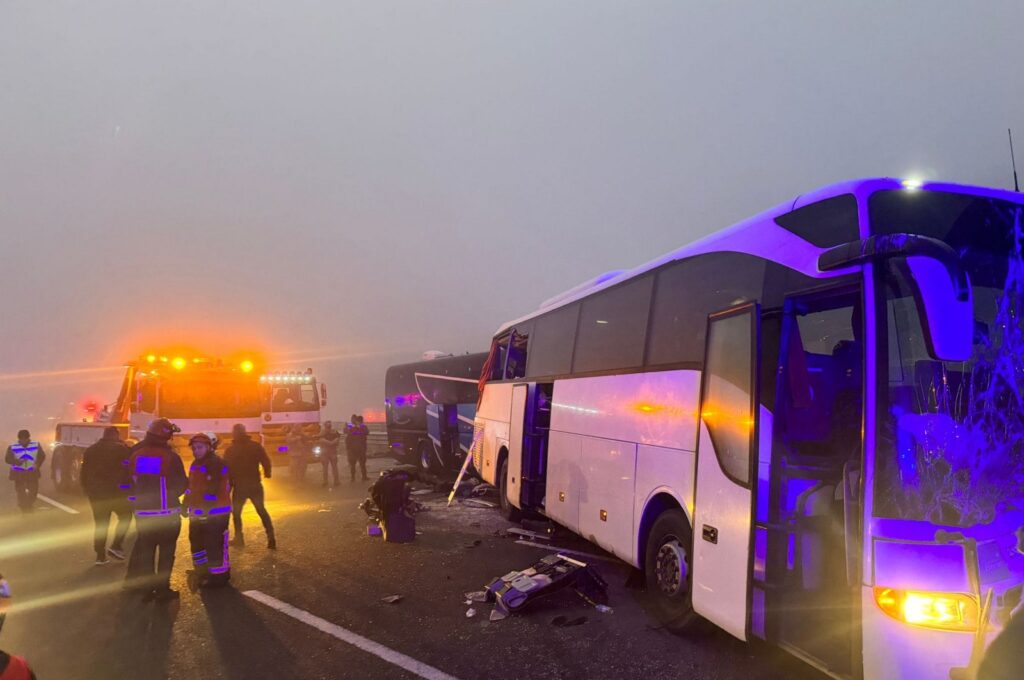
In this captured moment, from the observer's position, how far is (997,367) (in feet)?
11.4

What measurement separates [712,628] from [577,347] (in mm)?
3818

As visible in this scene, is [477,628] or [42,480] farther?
[42,480]

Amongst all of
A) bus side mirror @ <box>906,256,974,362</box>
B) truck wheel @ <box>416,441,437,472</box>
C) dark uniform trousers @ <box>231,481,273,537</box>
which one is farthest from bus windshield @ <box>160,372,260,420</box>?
bus side mirror @ <box>906,256,974,362</box>

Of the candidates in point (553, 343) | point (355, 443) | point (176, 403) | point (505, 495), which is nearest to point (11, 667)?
point (553, 343)

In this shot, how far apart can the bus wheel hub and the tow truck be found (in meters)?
12.6

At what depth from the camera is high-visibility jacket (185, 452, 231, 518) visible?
22.3 ft

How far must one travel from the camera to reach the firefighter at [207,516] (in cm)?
672

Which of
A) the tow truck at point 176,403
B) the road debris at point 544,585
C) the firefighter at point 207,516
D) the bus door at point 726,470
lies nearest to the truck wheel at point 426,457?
the tow truck at point 176,403

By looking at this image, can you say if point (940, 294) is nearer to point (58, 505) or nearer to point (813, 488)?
point (813, 488)

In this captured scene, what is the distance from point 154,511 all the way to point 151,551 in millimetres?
479

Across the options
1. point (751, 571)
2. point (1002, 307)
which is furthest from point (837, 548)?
point (1002, 307)

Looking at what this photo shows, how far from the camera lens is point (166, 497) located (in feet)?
20.6

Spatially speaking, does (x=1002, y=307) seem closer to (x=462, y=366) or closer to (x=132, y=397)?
(x=462, y=366)

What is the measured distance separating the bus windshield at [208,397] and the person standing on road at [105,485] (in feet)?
22.5
